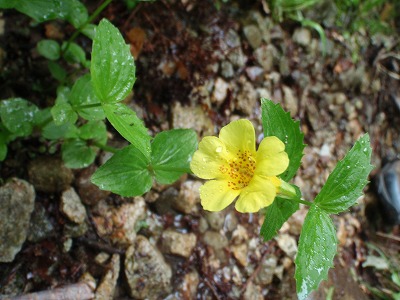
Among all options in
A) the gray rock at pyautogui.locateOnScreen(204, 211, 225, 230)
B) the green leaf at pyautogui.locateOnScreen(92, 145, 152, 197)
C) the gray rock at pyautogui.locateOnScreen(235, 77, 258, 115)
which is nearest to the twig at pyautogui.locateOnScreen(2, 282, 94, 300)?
the green leaf at pyautogui.locateOnScreen(92, 145, 152, 197)

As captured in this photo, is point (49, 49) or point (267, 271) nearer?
point (49, 49)

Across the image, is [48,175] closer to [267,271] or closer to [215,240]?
[215,240]

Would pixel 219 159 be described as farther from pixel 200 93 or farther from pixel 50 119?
pixel 200 93

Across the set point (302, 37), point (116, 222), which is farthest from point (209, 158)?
point (302, 37)

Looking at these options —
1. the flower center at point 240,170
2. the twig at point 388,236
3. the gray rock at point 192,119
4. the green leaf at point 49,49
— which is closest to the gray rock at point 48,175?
the green leaf at point 49,49

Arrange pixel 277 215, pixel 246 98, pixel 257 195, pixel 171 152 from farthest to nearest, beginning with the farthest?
pixel 246 98
pixel 171 152
pixel 277 215
pixel 257 195

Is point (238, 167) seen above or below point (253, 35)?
above

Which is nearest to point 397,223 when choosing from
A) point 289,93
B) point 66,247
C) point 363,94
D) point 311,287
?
point 363,94
